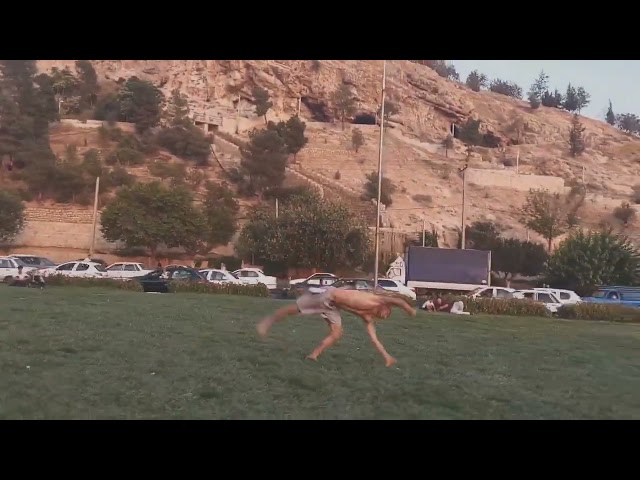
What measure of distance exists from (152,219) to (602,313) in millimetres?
34530

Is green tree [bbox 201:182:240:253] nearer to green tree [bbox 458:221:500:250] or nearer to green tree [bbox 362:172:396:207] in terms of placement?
green tree [bbox 362:172:396:207]

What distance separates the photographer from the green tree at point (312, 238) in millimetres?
49656

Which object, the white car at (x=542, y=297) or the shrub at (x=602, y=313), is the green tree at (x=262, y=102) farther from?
the shrub at (x=602, y=313)

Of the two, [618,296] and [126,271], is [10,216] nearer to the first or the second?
[126,271]

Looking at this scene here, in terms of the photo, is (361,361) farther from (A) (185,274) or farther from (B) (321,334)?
(A) (185,274)

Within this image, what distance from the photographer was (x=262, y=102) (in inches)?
3816

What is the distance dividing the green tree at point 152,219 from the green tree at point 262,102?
43341 millimetres

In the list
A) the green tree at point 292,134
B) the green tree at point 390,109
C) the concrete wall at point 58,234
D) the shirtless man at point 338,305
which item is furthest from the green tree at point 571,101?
the shirtless man at point 338,305

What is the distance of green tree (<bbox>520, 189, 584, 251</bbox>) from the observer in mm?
65062

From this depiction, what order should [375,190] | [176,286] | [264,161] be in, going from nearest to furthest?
1. [176,286]
2. [264,161]
3. [375,190]

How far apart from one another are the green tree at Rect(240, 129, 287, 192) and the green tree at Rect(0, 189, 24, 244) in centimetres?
2369

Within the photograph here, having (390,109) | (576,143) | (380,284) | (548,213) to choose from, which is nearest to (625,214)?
(548,213)

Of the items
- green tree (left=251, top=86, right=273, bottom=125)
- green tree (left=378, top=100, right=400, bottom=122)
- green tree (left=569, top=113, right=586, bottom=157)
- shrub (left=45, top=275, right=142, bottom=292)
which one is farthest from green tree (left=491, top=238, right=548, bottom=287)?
green tree (left=569, top=113, right=586, bottom=157)
